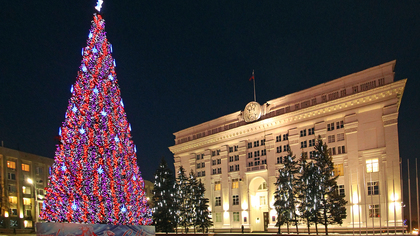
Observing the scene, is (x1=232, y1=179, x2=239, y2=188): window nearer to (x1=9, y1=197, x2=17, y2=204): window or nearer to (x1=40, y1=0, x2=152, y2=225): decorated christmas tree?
(x1=40, y1=0, x2=152, y2=225): decorated christmas tree

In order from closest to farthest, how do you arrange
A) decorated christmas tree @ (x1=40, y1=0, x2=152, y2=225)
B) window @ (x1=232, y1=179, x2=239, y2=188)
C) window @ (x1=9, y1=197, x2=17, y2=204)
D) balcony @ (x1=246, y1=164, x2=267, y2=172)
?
decorated christmas tree @ (x1=40, y1=0, x2=152, y2=225) → balcony @ (x1=246, y1=164, x2=267, y2=172) → window @ (x1=232, y1=179, x2=239, y2=188) → window @ (x1=9, y1=197, x2=17, y2=204)

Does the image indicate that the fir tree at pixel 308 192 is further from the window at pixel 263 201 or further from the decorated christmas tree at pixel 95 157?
the decorated christmas tree at pixel 95 157

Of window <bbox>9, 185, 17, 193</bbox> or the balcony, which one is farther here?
window <bbox>9, 185, 17, 193</bbox>

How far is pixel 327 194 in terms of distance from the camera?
39.5m

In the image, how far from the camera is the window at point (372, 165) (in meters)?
42.6

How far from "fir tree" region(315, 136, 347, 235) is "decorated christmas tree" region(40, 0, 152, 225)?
22.5 m

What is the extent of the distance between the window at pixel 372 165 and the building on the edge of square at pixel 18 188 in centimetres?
5098

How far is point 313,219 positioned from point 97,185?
26472 mm

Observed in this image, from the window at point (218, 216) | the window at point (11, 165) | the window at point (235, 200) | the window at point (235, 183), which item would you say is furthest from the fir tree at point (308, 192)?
the window at point (11, 165)

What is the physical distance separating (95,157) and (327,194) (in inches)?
1062

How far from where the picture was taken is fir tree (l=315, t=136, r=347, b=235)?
127 ft

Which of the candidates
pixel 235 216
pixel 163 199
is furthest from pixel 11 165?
pixel 235 216

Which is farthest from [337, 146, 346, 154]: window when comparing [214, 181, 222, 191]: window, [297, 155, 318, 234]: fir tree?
[214, 181, 222, 191]: window

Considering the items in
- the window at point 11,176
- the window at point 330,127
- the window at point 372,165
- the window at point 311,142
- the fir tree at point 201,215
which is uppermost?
the window at point 330,127
